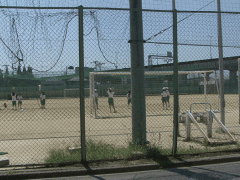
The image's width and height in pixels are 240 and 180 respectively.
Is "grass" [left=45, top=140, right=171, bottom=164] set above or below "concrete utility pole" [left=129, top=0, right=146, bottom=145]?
below

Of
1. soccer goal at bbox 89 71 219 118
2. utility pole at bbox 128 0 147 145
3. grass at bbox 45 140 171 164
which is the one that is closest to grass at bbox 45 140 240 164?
grass at bbox 45 140 171 164

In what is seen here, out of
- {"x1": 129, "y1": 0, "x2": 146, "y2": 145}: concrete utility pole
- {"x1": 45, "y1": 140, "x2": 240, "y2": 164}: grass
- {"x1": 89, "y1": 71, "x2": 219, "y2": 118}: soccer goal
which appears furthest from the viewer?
{"x1": 89, "y1": 71, "x2": 219, "y2": 118}: soccer goal

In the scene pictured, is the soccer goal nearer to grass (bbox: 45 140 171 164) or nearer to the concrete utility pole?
the concrete utility pole

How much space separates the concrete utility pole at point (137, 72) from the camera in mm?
5348

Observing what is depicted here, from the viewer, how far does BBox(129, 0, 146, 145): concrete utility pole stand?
5.35 metres

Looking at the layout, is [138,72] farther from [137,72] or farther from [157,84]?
[157,84]

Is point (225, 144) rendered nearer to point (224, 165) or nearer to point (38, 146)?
point (224, 165)

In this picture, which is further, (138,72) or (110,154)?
(138,72)

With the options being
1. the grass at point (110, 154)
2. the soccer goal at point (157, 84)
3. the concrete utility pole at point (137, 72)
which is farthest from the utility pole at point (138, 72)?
the soccer goal at point (157, 84)

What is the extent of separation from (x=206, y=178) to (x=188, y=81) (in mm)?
10178

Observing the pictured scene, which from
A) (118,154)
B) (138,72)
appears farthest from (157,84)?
(118,154)

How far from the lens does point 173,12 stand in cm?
504

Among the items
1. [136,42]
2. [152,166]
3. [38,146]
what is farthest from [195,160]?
[38,146]

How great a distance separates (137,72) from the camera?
541 centimetres
